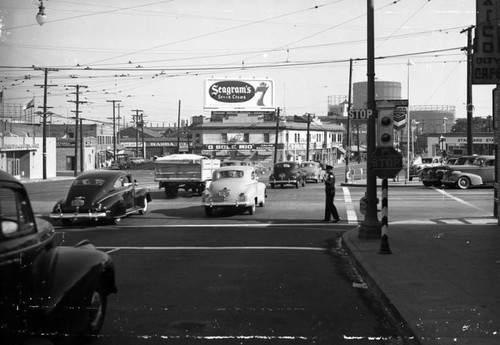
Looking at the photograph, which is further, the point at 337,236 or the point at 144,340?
the point at 337,236

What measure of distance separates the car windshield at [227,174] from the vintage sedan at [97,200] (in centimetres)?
371

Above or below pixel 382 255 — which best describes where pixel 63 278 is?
above

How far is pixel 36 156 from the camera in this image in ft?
204

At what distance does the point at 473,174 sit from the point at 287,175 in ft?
36.3

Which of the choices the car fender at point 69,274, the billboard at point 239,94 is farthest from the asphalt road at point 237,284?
the billboard at point 239,94

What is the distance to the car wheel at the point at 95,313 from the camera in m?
5.86

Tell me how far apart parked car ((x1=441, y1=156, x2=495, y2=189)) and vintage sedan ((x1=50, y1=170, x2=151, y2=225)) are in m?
18.7

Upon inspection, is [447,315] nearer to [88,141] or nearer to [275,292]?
[275,292]

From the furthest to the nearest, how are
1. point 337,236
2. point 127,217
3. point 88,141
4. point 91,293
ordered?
point 88,141
point 127,217
point 337,236
point 91,293

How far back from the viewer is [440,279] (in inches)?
349

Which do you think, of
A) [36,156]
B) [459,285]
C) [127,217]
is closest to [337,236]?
[459,285]

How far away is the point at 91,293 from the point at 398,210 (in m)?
17.6

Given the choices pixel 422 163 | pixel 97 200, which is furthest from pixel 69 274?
pixel 422 163

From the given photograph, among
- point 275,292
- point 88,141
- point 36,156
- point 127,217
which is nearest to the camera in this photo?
point 275,292
